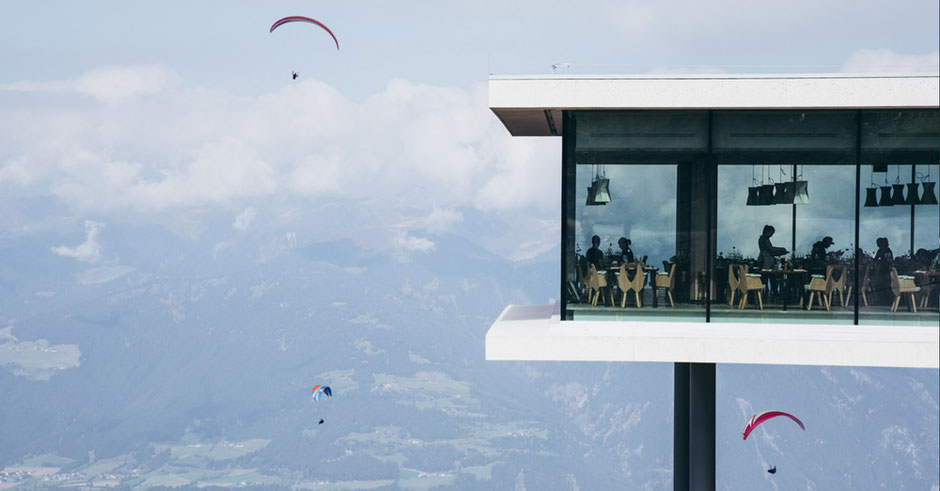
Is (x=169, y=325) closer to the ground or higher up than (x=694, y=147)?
closer to the ground

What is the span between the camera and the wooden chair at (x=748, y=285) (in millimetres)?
12617

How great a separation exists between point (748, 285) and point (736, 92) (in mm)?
2514

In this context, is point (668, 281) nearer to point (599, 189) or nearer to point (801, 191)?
point (599, 189)

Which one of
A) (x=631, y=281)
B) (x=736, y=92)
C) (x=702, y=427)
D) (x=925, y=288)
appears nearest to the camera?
(x=736, y=92)

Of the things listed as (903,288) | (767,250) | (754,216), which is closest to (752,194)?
(754,216)

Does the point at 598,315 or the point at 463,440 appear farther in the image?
the point at 463,440

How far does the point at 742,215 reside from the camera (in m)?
12.6

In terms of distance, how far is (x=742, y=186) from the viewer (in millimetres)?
12648

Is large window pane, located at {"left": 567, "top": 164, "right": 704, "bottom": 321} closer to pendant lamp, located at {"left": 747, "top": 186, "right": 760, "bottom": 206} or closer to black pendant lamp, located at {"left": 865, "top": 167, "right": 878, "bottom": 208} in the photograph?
pendant lamp, located at {"left": 747, "top": 186, "right": 760, "bottom": 206}

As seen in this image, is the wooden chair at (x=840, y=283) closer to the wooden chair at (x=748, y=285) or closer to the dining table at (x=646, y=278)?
the wooden chair at (x=748, y=285)

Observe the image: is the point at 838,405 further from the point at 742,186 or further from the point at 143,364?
the point at 742,186

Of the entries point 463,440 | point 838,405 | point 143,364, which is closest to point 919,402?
point 838,405

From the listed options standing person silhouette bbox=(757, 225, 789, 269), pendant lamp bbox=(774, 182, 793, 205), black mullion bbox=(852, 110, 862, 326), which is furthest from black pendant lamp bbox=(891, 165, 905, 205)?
standing person silhouette bbox=(757, 225, 789, 269)

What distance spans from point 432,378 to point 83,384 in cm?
6100
